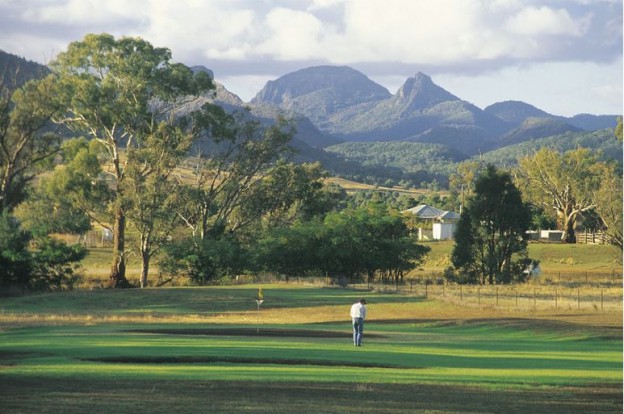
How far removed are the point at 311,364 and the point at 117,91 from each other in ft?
193

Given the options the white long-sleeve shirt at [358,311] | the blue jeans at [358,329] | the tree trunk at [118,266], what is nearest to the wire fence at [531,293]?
the tree trunk at [118,266]

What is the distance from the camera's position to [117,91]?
281 ft

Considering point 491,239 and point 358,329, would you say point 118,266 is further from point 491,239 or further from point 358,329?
point 358,329

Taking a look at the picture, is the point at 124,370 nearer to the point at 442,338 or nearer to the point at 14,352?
the point at 14,352

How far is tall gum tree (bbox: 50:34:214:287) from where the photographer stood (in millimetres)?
84000

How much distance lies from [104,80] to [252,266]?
19532 mm

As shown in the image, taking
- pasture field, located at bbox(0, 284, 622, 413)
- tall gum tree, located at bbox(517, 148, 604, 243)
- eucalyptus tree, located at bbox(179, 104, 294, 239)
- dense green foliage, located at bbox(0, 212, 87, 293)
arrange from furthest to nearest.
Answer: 1. tall gum tree, located at bbox(517, 148, 604, 243)
2. eucalyptus tree, located at bbox(179, 104, 294, 239)
3. dense green foliage, located at bbox(0, 212, 87, 293)
4. pasture field, located at bbox(0, 284, 622, 413)

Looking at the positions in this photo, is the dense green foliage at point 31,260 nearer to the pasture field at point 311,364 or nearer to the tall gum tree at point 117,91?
the tall gum tree at point 117,91

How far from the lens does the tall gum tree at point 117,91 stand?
84000 mm

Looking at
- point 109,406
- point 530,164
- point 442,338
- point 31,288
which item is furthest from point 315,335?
point 530,164

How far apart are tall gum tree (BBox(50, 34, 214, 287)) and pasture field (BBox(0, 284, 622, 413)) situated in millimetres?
28157

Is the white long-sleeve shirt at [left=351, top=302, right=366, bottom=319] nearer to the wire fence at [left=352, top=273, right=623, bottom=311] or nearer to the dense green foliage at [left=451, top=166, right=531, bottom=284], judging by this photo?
the wire fence at [left=352, top=273, right=623, bottom=311]

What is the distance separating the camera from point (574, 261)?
389 ft

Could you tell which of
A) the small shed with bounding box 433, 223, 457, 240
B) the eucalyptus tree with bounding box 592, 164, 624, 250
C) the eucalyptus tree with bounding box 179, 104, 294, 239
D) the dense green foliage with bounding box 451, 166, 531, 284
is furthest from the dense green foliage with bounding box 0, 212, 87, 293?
the small shed with bounding box 433, 223, 457, 240
